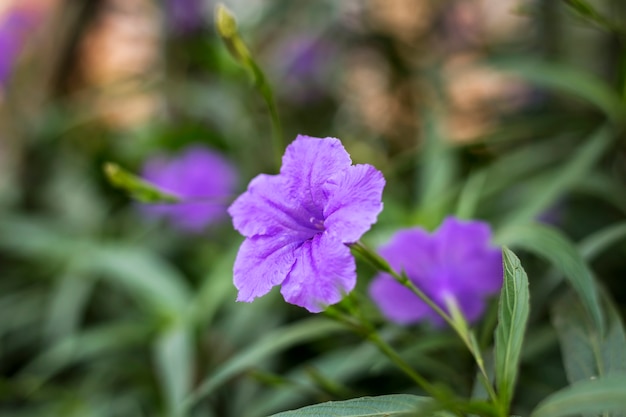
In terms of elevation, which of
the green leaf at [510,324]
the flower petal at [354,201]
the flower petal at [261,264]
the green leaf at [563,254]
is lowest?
the green leaf at [563,254]

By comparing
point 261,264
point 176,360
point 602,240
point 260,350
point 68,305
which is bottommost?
point 68,305

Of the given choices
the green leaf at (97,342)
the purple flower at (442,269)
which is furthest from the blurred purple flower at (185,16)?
the purple flower at (442,269)

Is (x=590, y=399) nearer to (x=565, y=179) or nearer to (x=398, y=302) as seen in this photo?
(x=398, y=302)

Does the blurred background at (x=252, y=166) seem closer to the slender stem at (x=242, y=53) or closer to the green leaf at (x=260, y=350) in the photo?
the green leaf at (x=260, y=350)

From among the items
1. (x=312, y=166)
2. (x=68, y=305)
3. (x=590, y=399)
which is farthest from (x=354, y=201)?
(x=68, y=305)

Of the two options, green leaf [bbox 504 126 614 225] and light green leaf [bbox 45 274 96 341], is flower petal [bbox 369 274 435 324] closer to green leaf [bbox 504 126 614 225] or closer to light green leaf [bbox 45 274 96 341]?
green leaf [bbox 504 126 614 225]

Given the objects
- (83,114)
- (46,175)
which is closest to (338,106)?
(83,114)

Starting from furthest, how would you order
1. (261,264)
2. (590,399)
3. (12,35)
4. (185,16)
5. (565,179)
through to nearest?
1. (12,35)
2. (185,16)
3. (565,179)
4. (261,264)
5. (590,399)
